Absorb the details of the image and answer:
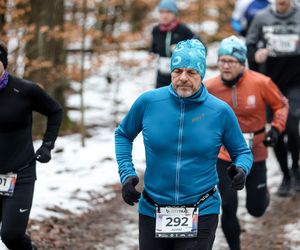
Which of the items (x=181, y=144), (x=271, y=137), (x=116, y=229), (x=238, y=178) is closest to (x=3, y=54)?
(x=181, y=144)

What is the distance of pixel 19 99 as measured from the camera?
5000 millimetres

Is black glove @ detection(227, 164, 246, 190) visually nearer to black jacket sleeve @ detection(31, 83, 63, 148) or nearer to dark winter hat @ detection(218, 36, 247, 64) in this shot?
black jacket sleeve @ detection(31, 83, 63, 148)

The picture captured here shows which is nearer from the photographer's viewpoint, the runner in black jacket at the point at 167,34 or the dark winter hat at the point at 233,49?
the dark winter hat at the point at 233,49

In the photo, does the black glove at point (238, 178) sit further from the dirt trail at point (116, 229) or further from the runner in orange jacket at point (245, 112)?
the dirt trail at point (116, 229)

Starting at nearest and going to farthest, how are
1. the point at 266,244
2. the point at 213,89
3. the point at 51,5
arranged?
the point at 213,89, the point at 266,244, the point at 51,5

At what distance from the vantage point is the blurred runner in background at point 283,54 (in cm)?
782

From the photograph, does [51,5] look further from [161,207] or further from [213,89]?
[161,207]

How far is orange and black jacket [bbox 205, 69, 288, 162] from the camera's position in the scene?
5.84 meters

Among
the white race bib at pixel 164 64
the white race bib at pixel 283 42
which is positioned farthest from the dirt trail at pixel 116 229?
the white race bib at pixel 164 64

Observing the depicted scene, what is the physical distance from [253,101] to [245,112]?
4.8 inches

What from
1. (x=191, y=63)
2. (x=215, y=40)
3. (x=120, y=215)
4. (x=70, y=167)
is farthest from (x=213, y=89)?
(x=215, y=40)

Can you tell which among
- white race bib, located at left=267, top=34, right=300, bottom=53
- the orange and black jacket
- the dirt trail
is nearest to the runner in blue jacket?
the orange and black jacket

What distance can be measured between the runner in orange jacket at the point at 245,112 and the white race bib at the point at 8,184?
5.86ft

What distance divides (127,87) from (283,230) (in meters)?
10.7
